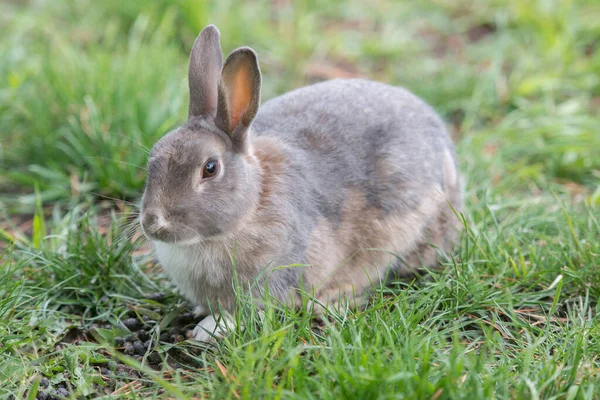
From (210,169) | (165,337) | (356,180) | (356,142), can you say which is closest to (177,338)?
(165,337)

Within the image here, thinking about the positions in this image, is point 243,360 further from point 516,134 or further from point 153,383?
point 516,134

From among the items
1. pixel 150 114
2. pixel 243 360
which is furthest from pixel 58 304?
pixel 150 114

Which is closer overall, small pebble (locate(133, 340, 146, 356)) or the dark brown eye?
the dark brown eye

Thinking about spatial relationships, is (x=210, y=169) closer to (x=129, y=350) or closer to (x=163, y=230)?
(x=163, y=230)

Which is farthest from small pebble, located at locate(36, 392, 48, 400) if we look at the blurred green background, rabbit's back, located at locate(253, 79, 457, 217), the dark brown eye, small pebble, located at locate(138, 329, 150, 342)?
the blurred green background

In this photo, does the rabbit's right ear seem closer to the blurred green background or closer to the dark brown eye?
the dark brown eye

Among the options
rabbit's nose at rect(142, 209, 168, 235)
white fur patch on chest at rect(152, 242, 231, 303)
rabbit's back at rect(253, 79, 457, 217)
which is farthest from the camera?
rabbit's back at rect(253, 79, 457, 217)

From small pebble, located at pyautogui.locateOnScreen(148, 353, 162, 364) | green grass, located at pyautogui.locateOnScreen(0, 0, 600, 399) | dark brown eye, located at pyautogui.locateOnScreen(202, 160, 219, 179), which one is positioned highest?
dark brown eye, located at pyautogui.locateOnScreen(202, 160, 219, 179)
